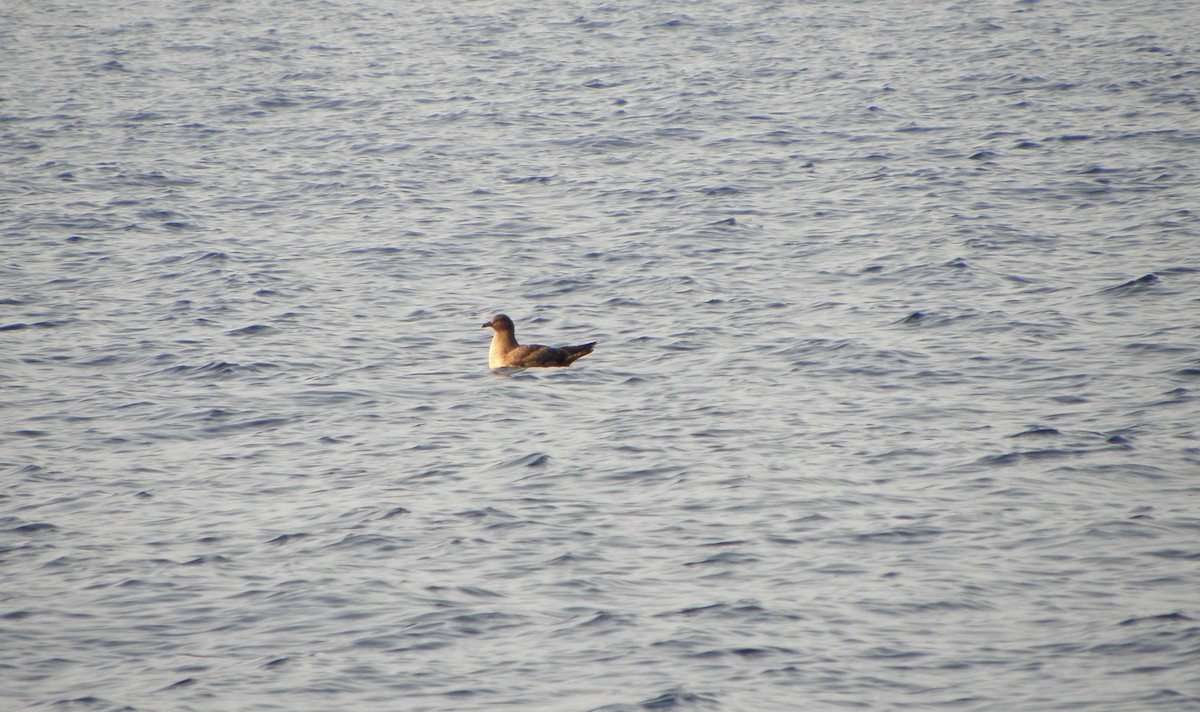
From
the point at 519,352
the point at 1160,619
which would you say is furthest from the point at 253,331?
the point at 1160,619

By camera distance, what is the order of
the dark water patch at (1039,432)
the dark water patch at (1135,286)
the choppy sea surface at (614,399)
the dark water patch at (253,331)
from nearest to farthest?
the choppy sea surface at (614,399), the dark water patch at (1039,432), the dark water patch at (253,331), the dark water patch at (1135,286)

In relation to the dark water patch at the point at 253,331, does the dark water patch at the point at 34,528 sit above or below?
below

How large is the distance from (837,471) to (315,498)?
18.3 feet

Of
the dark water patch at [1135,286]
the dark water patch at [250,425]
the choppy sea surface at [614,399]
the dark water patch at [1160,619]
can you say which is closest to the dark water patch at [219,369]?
the choppy sea surface at [614,399]

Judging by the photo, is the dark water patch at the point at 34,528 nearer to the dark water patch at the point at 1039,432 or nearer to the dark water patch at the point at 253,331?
the dark water patch at the point at 253,331

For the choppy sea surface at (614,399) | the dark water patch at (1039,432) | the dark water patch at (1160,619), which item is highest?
the choppy sea surface at (614,399)

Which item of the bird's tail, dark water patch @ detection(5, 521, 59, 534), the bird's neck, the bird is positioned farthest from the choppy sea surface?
the bird's tail

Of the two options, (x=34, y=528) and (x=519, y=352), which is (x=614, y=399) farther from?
(x=34, y=528)

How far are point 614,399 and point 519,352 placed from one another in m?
1.62

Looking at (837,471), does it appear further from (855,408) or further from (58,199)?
(58,199)

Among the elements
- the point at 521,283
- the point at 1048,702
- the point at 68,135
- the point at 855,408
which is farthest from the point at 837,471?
the point at 68,135

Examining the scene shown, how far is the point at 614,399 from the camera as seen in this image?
1817 centimetres

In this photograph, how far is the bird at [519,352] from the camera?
19.1 meters

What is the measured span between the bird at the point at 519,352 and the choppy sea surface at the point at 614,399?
0.89ft
